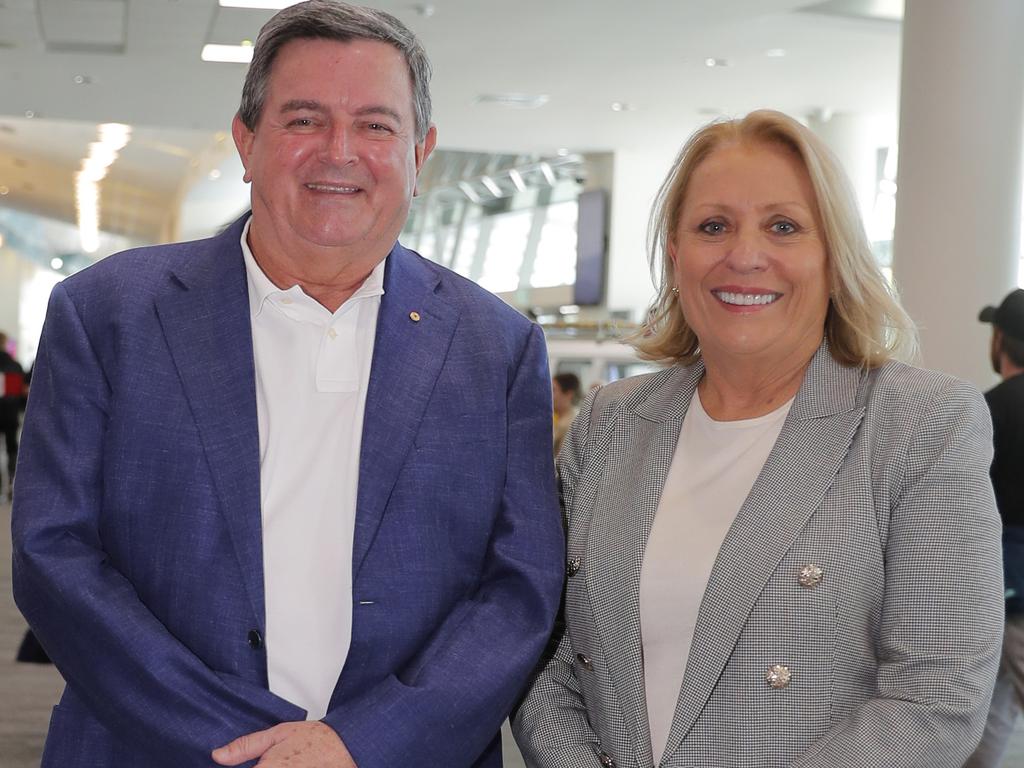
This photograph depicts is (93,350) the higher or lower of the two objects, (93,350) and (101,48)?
the lower

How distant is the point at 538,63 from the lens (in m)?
11.3

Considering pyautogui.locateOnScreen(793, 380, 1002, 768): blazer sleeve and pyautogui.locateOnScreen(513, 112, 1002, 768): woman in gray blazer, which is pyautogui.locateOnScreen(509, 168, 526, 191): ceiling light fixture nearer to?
pyautogui.locateOnScreen(513, 112, 1002, 768): woman in gray blazer

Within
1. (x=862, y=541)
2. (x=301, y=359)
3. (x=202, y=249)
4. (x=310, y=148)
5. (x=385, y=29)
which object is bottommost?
(x=862, y=541)

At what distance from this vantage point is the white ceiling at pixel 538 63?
31.8 ft

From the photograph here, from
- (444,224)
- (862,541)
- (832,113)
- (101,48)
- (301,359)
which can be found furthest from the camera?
(444,224)

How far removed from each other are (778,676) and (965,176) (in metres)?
5.65

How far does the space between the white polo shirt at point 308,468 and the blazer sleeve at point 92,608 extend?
85mm

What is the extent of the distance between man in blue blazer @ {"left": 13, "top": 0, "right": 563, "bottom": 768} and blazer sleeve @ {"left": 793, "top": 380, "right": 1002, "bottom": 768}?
1.62ft

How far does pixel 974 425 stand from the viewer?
1803 millimetres

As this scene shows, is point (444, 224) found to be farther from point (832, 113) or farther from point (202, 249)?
point (202, 249)

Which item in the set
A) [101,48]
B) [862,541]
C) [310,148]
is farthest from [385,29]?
[101,48]

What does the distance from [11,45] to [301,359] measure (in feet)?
34.6

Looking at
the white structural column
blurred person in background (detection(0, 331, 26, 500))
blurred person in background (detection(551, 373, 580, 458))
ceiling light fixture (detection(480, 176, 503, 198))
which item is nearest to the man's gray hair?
the white structural column

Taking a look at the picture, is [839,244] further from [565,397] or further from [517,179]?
[517,179]
